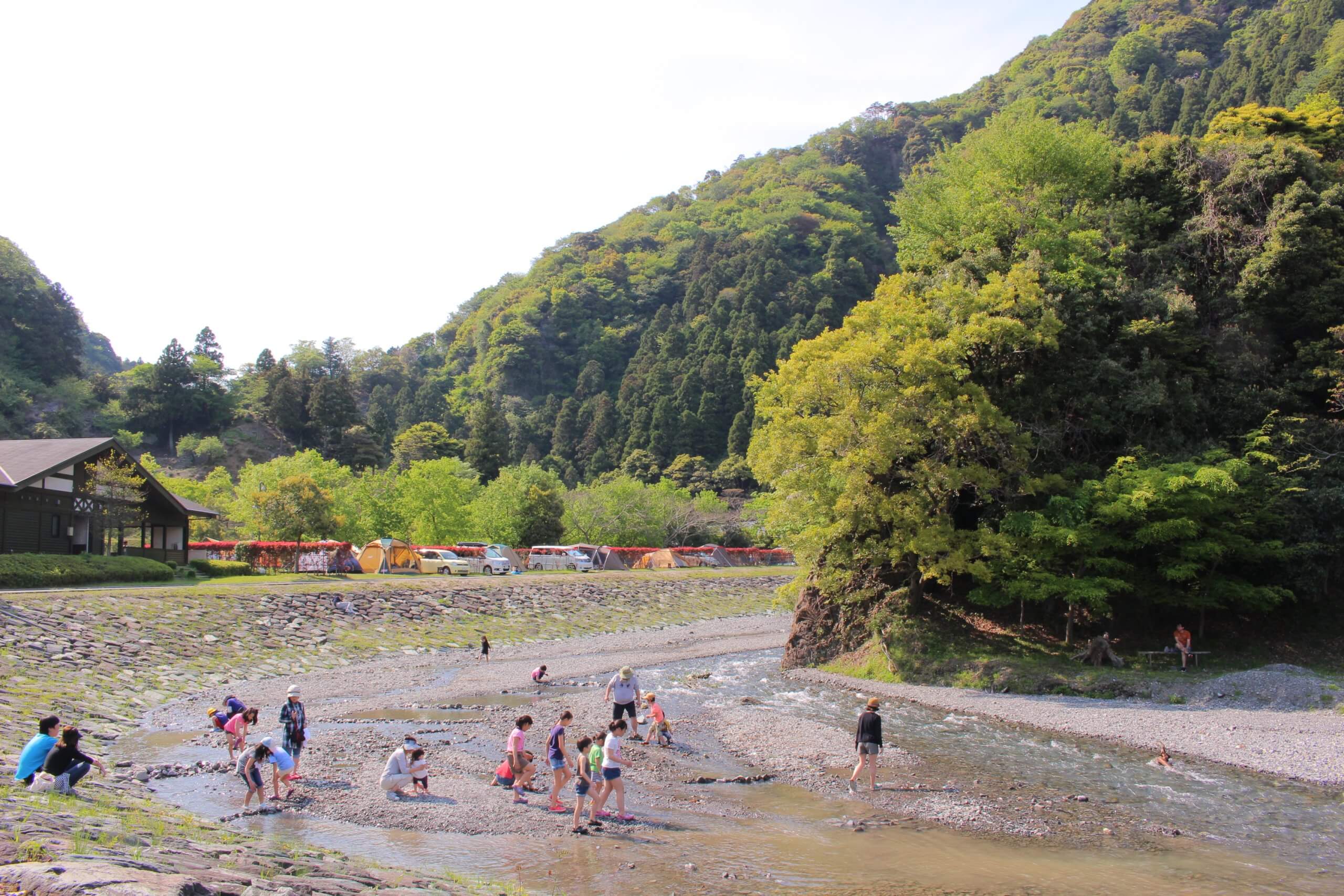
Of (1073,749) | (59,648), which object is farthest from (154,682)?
(1073,749)

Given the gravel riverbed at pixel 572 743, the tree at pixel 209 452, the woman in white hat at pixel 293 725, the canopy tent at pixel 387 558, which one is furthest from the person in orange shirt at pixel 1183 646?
the tree at pixel 209 452

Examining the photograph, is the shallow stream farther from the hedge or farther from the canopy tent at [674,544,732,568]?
the canopy tent at [674,544,732,568]

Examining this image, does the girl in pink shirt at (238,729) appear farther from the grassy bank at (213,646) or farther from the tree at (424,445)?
the tree at (424,445)

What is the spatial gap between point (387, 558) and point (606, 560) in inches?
745

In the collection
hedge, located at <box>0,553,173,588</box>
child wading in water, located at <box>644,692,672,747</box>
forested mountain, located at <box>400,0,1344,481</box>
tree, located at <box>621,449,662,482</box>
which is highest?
forested mountain, located at <box>400,0,1344,481</box>

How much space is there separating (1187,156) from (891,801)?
27722 millimetres

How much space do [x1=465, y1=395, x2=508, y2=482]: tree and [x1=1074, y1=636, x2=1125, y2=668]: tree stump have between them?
261 feet

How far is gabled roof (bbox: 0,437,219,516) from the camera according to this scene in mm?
32562

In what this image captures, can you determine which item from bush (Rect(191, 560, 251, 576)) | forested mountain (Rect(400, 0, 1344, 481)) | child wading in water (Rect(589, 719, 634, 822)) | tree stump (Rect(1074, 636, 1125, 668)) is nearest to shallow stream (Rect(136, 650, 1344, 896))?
child wading in water (Rect(589, 719, 634, 822))

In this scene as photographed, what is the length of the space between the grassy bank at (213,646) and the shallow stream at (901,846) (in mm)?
1166

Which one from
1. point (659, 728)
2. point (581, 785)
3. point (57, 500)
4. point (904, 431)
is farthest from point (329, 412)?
point (581, 785)

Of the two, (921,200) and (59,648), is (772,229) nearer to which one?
(921,200)

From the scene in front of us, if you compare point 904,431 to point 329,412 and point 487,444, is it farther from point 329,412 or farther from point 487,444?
point 329,412

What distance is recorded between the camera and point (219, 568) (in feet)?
128
